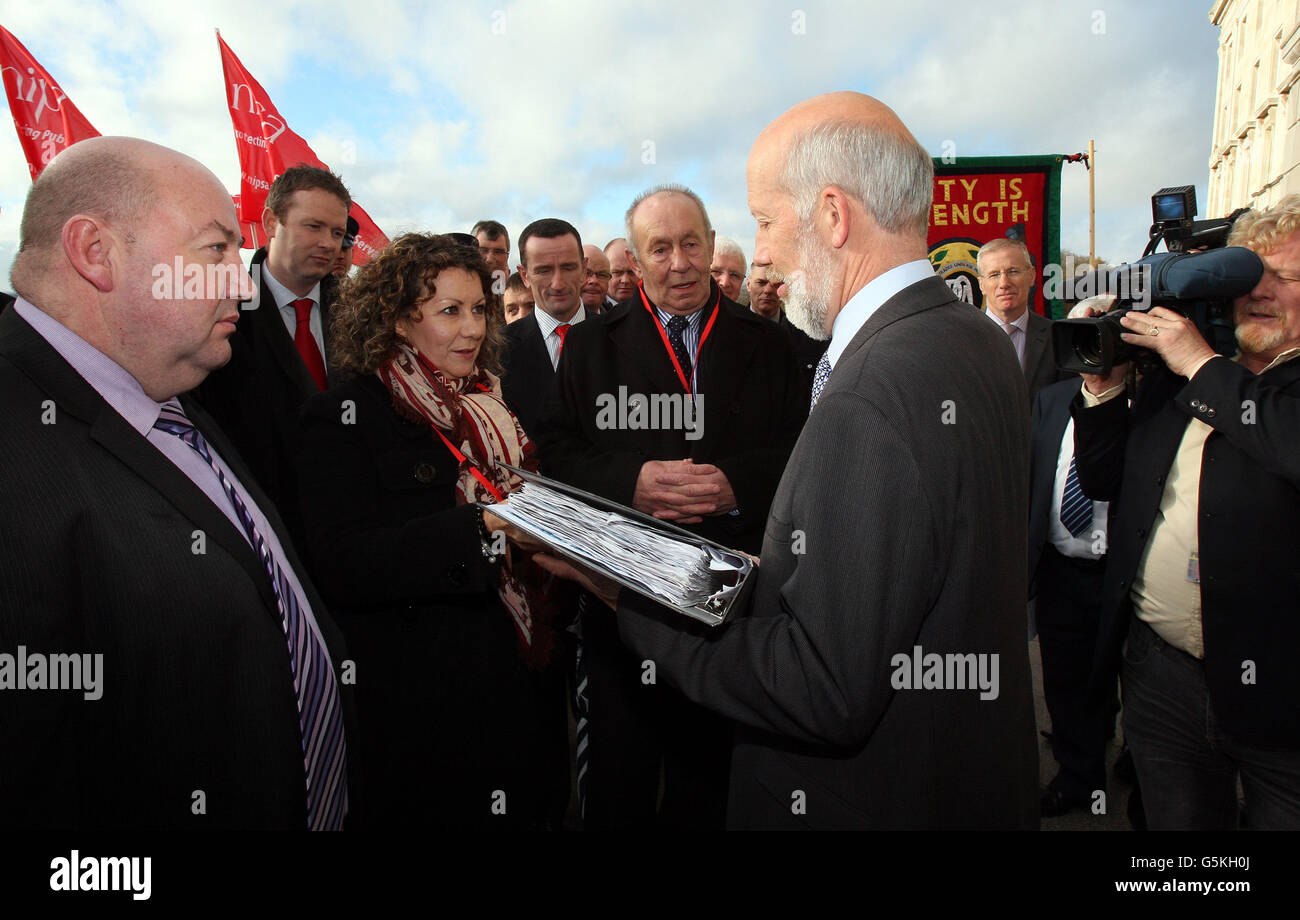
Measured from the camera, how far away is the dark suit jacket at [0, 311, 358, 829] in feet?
3.76

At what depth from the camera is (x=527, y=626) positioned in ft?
8.04

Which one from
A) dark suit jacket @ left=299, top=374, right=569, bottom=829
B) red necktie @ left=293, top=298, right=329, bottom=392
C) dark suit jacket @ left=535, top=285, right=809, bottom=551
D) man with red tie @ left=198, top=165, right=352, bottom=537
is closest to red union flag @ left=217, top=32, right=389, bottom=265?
man with red tie @ left=198, top=165, right=352, bottom=537

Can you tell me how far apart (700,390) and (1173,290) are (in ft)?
5.17

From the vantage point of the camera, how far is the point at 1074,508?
334 centimetres

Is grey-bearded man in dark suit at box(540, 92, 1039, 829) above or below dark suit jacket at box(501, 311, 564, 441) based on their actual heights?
below

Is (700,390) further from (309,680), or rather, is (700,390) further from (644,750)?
(309,680)

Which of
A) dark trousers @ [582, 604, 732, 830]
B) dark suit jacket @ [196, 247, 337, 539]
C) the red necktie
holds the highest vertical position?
the red necktie

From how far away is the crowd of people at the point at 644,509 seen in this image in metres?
1.22

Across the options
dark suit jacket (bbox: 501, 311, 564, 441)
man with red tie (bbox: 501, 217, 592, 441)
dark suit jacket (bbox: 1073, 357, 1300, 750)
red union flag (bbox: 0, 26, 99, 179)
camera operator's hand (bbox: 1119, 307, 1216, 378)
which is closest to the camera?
dark suit jacket (bbox: 1073, 357, 1300, 750)

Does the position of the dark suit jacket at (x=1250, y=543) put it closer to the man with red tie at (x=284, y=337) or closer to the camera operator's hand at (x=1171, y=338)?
the camera operator's hand at (x=1171, y=338)

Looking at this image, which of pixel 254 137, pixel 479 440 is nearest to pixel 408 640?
pixel 479 440

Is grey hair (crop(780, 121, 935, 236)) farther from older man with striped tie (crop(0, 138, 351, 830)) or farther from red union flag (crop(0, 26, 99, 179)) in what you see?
red union flag (crop(0, 26, 99, 179))

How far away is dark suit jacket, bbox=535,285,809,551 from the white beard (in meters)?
1.24
